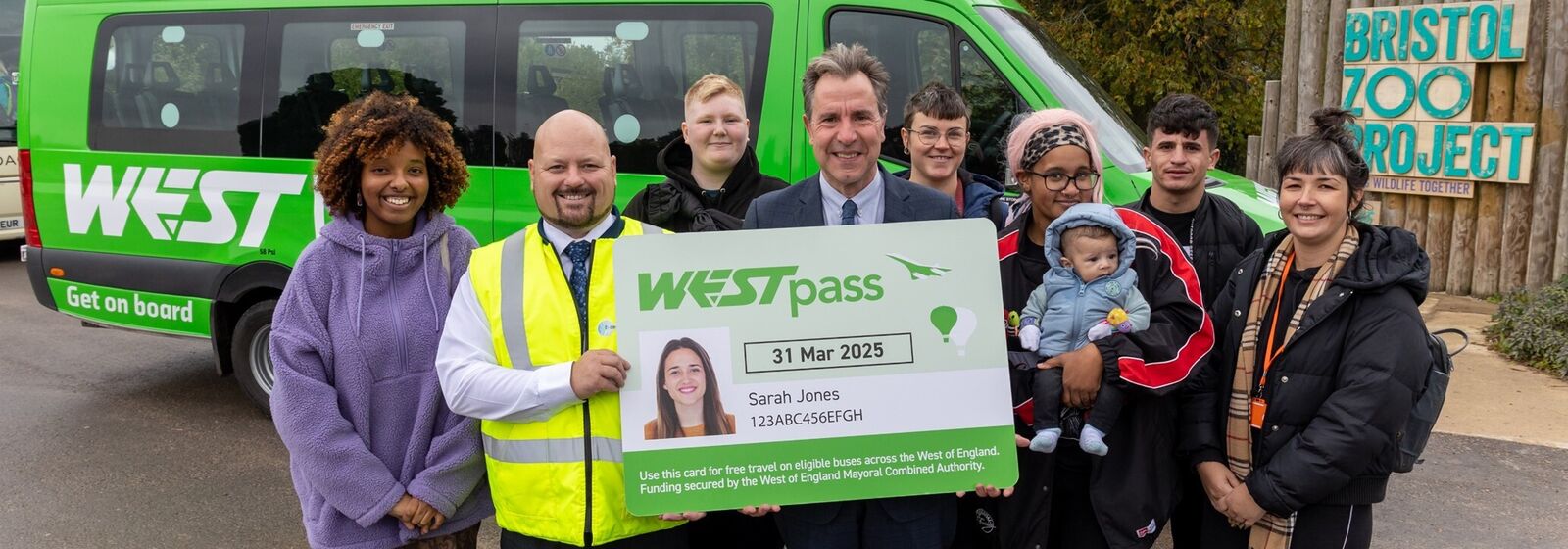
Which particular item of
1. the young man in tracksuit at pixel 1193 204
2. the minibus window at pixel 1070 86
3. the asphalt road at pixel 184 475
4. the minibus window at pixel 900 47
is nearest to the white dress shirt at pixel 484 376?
the young man in tracksuit at pixel 1193 204

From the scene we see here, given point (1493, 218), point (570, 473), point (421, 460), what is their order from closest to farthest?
point (570, 473)
point (421, 460)
point (1493, 218)

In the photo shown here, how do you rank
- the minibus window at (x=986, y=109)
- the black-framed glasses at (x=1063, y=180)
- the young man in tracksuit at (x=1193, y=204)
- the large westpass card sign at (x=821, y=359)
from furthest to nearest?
1. the minibus window at (x=986, y=109)
2. the young man in tracksuit at (x=1193, y=204)
3. the black-framed glasses at (x=1063, y=180)
4. the large westpass card sign at (x=821, y=359)

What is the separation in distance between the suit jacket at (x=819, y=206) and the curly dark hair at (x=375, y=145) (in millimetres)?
790

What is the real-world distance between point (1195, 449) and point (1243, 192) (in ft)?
10.4

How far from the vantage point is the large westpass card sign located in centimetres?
277

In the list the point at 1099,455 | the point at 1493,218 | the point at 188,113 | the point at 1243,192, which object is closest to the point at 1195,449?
the point at 1099,455

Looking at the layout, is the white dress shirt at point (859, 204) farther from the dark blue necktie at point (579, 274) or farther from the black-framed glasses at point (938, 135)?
the black-framed glasses at point (938, 135)

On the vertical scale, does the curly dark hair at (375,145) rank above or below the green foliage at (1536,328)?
above

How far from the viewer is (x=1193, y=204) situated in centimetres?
371

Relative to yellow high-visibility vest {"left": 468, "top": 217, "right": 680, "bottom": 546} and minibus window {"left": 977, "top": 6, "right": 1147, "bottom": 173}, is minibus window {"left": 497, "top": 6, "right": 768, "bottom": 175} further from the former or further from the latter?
yellow high-visibility vest {"left": 468, "top": 217, "right": 680, "bottom": 546}

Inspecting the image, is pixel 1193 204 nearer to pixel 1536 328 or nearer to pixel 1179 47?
pixel 1536 328

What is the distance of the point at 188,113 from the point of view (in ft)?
21.5

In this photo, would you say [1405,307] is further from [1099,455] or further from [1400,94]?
[1400,94]

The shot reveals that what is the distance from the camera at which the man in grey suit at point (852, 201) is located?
9.46ft
